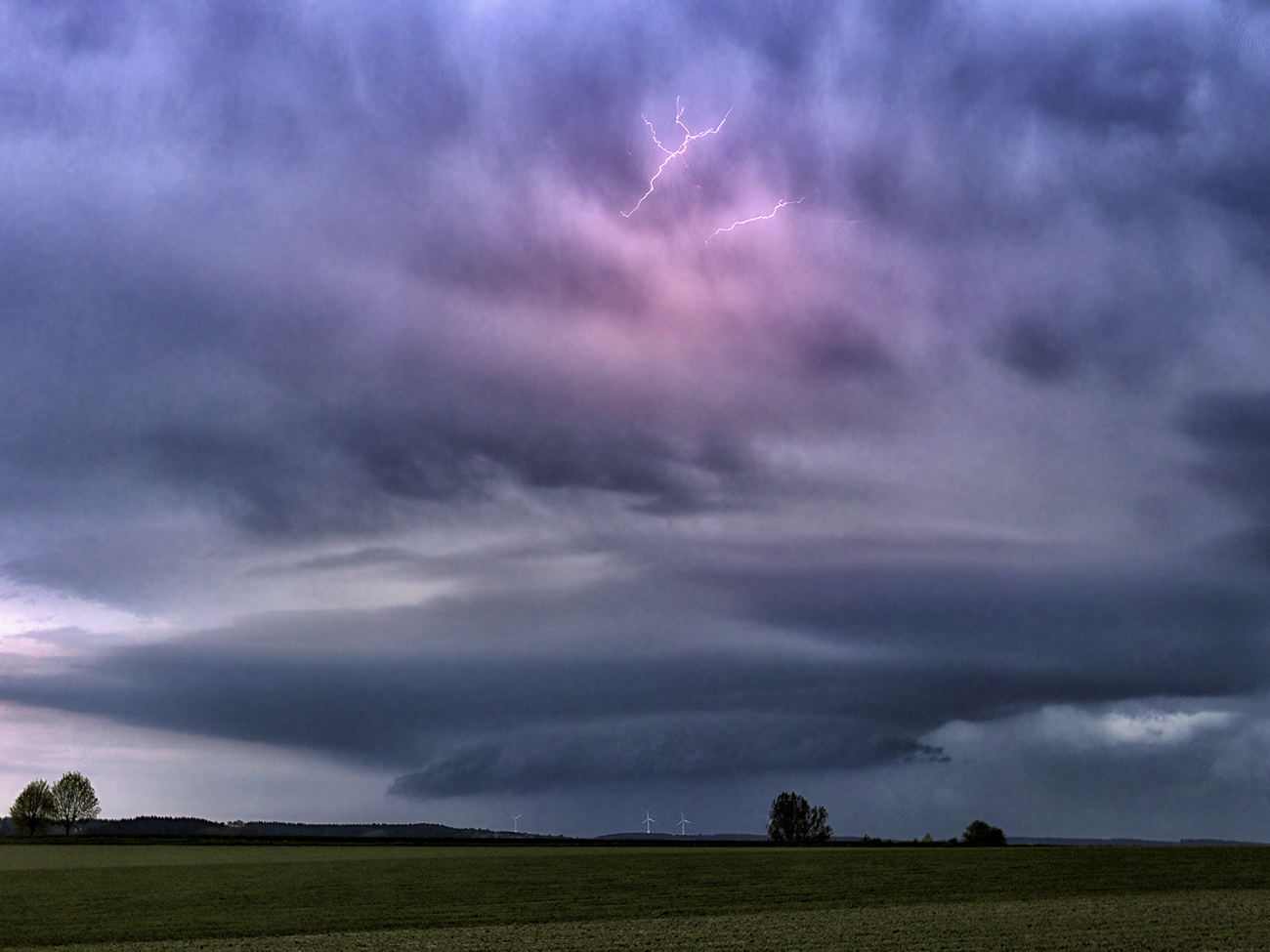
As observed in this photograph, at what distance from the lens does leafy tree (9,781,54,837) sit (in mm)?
191875

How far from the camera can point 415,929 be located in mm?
46375

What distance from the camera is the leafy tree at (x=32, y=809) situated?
630 ft

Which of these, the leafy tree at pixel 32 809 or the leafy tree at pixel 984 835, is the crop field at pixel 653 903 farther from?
the leafy tree at pixel 32 809

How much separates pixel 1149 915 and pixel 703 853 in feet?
221

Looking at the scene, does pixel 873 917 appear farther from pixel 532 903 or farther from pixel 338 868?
pixel 338 868

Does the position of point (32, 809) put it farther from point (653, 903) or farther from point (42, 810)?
point (653, 903)

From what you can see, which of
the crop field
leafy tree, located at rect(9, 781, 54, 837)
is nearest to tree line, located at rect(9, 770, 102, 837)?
leafy tree, located at rect(9, 781, 54, 837)

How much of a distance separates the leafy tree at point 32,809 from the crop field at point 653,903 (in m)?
110

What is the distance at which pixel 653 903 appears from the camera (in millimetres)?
56719

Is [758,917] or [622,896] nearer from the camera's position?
[758,917]

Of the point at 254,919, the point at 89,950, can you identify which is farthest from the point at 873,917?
the point at 89,950

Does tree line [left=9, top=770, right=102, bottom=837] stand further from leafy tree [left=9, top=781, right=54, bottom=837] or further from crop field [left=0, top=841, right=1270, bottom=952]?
crop field [left=0, top=841, right=1270, bottom=952]

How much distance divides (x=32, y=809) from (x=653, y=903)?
174710mm

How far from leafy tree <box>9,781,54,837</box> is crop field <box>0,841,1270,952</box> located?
110 metres
